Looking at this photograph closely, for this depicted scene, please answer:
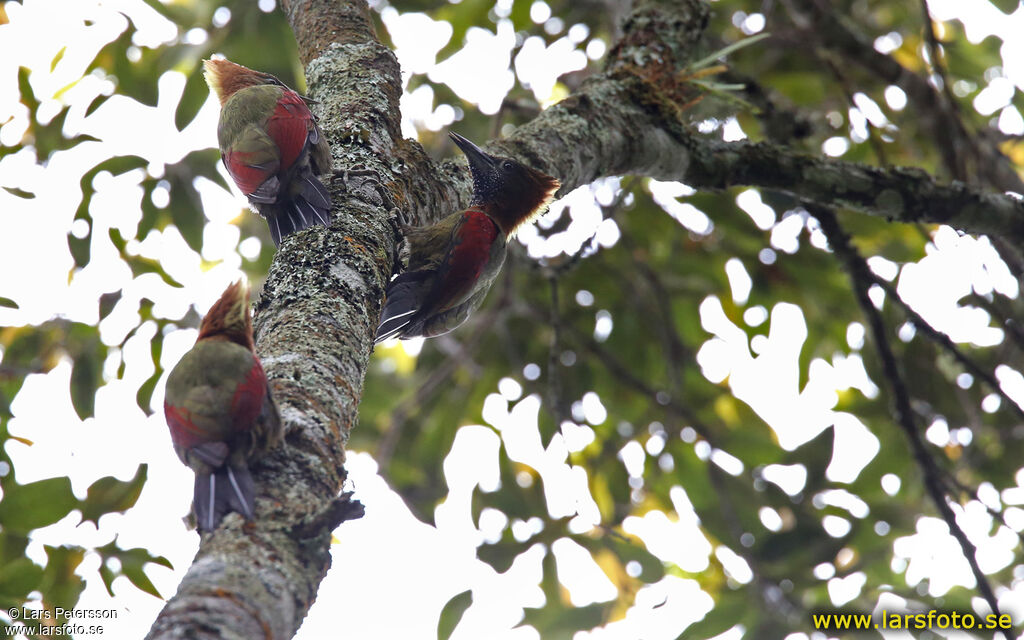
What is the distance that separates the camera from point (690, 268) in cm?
549

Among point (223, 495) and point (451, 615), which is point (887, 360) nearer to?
point (451, 615)

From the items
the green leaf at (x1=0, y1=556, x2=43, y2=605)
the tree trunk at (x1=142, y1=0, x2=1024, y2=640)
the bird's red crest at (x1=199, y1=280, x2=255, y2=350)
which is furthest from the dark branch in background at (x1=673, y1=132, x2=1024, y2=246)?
the green leaf at (x1=0, y1=556, x2=43, y2=605)

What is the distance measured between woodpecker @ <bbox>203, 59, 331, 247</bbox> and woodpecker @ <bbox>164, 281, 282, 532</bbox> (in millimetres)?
709

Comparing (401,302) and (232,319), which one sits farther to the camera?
(401,302)

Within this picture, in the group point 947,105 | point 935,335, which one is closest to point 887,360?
point 935,335

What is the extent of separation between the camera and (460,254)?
3.63 metres

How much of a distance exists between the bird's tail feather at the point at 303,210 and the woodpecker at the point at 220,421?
53 centimetres

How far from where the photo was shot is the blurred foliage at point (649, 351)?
476 cm

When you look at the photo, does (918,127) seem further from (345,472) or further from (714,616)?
(345,472)

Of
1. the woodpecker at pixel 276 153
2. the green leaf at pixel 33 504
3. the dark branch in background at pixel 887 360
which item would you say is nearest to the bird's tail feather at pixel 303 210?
the woodpecker at pixel 276 153

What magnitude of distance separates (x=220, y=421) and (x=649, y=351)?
439 cm

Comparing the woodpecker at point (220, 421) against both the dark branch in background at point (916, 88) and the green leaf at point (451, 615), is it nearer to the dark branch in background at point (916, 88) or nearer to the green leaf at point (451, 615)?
the green leaf at point (451, 615)

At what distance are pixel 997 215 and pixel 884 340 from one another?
0.78 metres

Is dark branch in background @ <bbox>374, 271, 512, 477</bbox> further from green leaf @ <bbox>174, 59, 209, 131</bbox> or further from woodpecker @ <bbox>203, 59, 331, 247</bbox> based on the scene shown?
woodpecker @ <bbox>203, 59, 331, 247</bbox>
